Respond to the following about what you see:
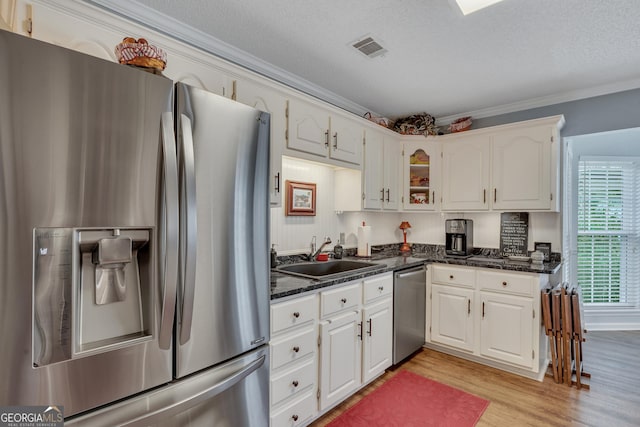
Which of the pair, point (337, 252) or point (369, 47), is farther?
point (337, 252)

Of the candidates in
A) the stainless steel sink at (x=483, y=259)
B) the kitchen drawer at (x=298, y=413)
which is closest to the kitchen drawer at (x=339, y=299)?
the kitchen drawer at (x=298, y=413)

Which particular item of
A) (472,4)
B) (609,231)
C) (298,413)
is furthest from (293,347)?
(609,231)

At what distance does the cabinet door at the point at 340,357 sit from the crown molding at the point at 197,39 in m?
1.96

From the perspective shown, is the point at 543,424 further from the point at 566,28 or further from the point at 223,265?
the point at 566,28

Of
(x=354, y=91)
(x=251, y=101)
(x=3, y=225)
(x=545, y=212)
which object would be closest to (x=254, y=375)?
(x=3, y=225)

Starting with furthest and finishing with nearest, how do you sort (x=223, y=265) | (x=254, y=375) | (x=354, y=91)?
1. (x=354, y=91)
2. (x=254, y=375)
3. (x=223, y=265)

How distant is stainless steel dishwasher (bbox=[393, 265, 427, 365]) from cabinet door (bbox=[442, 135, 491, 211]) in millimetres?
822

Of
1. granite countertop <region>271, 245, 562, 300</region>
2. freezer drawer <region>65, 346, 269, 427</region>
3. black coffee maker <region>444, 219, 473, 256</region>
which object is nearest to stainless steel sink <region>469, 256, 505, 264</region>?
granite countertop <region>271, 245, 562, 300</region>

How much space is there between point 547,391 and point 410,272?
1316 millimetres

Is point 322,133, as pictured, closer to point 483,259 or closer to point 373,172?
point 373,172

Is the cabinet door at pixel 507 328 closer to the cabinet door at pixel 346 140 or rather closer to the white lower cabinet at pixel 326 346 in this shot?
the white lower cabinet at pixel 326 346

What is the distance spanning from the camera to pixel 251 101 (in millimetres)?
2035

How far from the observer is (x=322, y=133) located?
2.55 m

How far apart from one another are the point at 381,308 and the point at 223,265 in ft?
5.31
